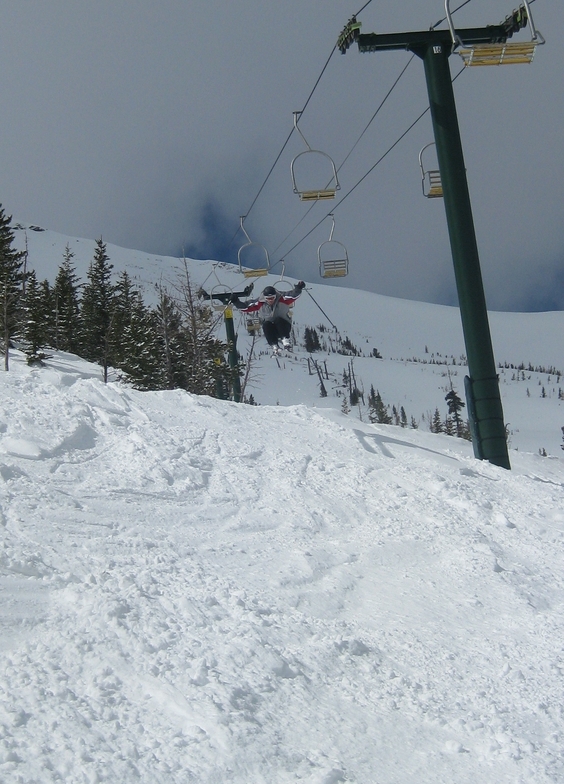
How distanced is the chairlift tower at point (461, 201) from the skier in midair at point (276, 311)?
360cm

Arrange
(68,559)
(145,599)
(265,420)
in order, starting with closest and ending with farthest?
1. (145,599)
2. (68,559)
3. (265,420)

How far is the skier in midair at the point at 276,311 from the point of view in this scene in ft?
44.6

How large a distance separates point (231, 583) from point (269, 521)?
5.91 ft

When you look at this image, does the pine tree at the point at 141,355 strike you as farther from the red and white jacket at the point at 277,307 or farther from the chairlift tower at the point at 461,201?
the chairlift tower at the point at 461,201

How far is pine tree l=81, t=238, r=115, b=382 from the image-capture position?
148ft

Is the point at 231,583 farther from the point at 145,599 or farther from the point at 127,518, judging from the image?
the point at 127,518

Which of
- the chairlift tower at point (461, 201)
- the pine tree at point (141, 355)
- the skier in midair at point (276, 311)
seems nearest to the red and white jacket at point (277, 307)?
the skier in midair at point (276, 311)

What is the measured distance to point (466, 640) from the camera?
472 centimetres

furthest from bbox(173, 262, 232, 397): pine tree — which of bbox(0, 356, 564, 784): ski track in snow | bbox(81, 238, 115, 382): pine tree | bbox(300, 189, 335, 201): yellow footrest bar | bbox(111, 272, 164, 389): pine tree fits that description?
bbox(0, 356, 564, 784): ski track in snow

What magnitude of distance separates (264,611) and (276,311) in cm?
956

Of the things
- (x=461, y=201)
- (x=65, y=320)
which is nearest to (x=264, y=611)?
(x=461, y=201)

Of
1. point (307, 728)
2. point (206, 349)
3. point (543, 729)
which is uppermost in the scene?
point (206, 349)

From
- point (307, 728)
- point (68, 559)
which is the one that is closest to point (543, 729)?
point (307, 728)

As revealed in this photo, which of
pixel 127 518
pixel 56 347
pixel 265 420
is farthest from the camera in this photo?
pixel 56 347
